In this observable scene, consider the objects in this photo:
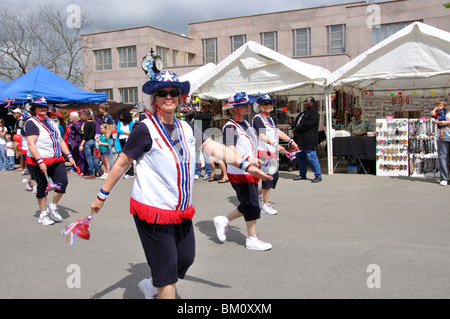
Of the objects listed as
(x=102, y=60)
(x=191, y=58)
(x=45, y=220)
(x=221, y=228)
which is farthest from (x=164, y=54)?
(x=221, y=228)

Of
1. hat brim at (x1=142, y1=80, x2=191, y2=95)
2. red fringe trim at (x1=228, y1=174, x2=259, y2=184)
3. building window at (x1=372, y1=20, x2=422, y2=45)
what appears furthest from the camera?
building window at (x1=372, y1=20, x2=422, y2=45)

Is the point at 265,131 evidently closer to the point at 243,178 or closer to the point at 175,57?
the point at 243,178

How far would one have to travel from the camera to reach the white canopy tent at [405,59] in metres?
9.38

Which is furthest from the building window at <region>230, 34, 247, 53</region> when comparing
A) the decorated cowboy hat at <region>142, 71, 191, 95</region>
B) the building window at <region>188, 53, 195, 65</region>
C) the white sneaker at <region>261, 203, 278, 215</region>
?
the decorated cowboy hat at <region>142, 71, 191, 95</region>

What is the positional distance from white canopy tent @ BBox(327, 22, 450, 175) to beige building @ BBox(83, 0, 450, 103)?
17.3 meters

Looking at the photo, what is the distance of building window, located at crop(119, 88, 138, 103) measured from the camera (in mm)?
35500

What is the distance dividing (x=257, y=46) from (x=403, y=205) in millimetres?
Result: 5952

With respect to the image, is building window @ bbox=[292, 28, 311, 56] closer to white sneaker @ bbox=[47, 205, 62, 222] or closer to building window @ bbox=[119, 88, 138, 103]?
building window @ bbox=[119, 88, 138, 103]

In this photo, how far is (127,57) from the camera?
35469 millimetres

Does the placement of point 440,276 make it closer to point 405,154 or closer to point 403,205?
point 403,205

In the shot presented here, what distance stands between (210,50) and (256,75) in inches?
1012

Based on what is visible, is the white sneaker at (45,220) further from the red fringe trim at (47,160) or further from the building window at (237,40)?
the building window at (237,40)
